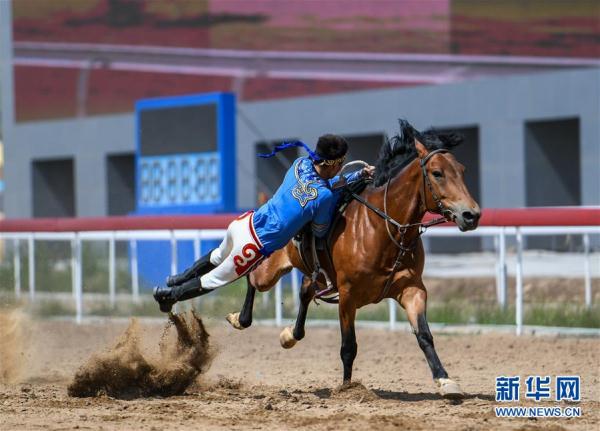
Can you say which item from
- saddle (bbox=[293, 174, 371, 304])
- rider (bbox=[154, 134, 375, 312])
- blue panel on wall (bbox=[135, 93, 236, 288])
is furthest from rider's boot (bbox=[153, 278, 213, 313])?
blue panel on wall (bbox=[135, 93, 236, 288])

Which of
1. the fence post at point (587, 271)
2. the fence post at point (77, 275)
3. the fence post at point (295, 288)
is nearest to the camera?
the fence post at point (587, 271)

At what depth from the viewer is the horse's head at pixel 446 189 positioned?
26.9 ft

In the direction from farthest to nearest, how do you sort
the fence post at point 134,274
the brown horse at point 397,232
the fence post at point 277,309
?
the fence post at point 134,274 → the fence post at point 277,309 → the brown horse at point 397,232

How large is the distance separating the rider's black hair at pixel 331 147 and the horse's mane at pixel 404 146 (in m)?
0.35

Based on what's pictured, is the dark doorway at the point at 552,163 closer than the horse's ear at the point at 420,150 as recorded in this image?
No

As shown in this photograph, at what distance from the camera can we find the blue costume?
8.93m

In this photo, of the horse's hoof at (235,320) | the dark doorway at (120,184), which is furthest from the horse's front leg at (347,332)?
the dark doorway at (120,184)

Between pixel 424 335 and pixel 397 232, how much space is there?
0.85m

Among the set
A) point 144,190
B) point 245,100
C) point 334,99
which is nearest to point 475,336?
point 144,190

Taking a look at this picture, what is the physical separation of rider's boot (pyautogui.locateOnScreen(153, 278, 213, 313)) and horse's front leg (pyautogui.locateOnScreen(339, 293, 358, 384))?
1.20 m

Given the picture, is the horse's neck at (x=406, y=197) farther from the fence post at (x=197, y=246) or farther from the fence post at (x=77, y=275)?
the fence post at (x=77, y=275)

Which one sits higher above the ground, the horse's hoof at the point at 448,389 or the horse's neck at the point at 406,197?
the horse's neck at the point at 406,197

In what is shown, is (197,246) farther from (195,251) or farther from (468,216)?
(468,216)

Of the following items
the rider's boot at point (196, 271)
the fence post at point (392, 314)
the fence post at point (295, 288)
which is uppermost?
the rider's boot at point (196, 271)
